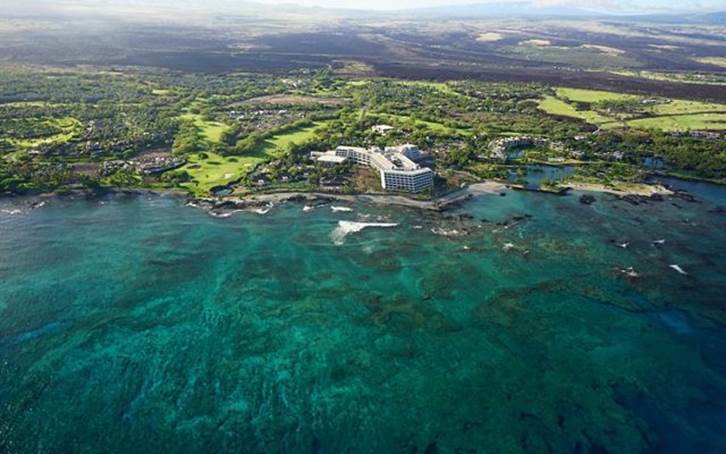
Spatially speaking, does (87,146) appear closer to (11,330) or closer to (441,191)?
(11,330)

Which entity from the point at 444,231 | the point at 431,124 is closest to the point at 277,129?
the point at 431,124

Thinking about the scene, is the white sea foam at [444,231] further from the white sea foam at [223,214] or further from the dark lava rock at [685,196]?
the dark lava rock at [685,196]

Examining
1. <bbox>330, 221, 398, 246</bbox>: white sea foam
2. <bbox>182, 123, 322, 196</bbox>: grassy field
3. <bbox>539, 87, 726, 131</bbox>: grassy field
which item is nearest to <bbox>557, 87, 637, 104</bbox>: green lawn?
<bbox>539, 87, 726, 131</bbox>: grassy field

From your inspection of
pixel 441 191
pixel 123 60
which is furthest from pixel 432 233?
pixel 123 60

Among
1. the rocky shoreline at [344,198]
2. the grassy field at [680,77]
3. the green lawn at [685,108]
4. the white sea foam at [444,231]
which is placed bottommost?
the white sea foam at [444,231]

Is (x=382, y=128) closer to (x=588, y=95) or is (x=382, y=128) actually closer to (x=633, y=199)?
(x=633, y=199)

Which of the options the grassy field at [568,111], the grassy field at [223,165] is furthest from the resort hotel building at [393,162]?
the grassy field at [568,111]

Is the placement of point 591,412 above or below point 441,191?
below
